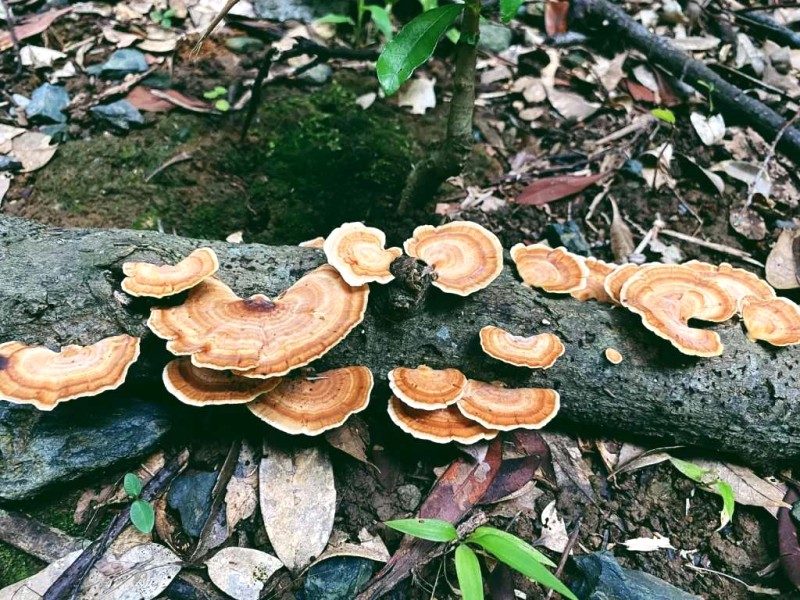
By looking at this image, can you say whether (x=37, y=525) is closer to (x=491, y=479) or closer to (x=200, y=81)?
(x=491, y=479)

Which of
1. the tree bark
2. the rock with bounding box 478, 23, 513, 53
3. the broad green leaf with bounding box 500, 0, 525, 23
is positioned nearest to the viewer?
the broad green leaf with bounding box 500, 0, 525, 23

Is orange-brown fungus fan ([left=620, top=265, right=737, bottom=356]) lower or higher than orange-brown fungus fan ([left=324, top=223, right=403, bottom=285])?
lower

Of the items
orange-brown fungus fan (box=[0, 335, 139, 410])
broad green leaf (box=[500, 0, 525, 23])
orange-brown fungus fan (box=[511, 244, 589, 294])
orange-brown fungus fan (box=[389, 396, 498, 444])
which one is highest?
→ broad green leaf (box=[500, 0, 525, 23])

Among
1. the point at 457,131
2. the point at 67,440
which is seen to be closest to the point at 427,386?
the point at 457,131

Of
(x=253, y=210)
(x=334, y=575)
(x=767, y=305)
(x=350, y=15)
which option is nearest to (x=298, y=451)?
(x=334, y=575)

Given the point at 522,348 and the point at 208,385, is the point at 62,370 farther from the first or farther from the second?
the point at 522,348

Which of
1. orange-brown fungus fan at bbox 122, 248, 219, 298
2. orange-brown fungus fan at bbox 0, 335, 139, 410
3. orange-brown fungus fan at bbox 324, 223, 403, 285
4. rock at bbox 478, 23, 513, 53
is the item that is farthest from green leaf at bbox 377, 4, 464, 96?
rock at bbox 478, 23, 513, 53

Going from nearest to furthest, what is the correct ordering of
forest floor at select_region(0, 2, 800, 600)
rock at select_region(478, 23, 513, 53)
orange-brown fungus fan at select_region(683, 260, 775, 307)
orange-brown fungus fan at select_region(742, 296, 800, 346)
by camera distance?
orange-brown fungus fan at select_region(742, 296, 800, 346), forest floor at select_region(0, 2, 800, 600), orange-brown fungus fan at select_region(683, 260, 775, 307), rock at select_region(478, 23, 513, 53)

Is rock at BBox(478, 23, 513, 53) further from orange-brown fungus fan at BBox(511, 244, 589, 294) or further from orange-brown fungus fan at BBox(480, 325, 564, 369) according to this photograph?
orange-brown fungus fan at BBox(480, 325, 564, 369)
